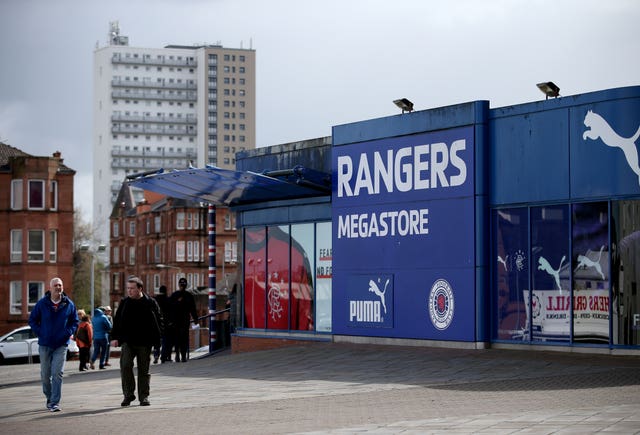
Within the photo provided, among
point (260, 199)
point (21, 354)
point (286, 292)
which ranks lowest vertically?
point (21, 354)

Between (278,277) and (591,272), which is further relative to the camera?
(278,277)

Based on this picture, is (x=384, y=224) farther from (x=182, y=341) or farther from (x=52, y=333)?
(x=52, y=333)

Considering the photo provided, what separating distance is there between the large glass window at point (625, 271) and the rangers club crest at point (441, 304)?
391cm

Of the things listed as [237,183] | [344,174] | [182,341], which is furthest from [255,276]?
[344,174]

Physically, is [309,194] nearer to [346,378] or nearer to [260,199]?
[260,199]

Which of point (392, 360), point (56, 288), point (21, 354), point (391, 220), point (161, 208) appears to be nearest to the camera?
point (56, 288)

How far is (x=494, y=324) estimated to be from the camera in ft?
74.7

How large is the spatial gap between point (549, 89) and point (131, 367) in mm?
10298

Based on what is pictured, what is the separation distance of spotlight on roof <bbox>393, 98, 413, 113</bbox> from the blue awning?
256 centimetres

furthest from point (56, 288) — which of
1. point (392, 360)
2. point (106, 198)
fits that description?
point (106, 198)

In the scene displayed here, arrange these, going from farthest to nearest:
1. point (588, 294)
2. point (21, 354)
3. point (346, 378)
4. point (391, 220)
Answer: point (21, 354), point (391, 220), point (588, 294), point (346, 378)

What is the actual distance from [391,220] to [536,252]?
13.3 feet

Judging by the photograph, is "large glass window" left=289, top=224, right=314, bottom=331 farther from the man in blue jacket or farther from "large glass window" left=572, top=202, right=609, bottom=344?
the man in blue jacket

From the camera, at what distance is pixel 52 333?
1622cm
